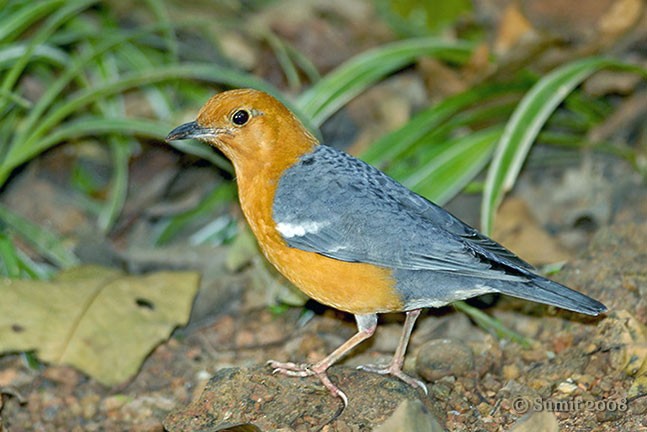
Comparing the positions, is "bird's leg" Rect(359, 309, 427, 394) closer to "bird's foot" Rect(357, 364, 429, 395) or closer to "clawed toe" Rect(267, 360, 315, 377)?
"bird's foot" Rect(357, 364, 429, 395)

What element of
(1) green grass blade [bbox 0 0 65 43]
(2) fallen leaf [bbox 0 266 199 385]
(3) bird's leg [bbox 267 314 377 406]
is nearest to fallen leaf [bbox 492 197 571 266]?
(3) bird's leg [bbox 267 314 377 406]

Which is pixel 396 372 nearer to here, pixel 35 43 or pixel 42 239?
pixel 42 239

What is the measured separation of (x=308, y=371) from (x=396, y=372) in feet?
1.40

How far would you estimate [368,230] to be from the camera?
4.47m

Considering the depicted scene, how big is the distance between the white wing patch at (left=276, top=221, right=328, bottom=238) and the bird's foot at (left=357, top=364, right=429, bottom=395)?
0.71 meters

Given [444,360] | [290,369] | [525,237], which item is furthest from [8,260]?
[525,237]

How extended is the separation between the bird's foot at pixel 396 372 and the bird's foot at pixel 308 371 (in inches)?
8.4

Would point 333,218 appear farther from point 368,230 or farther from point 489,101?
point 489,101

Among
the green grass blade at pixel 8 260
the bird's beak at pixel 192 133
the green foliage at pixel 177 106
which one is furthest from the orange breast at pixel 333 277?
the green grass blade at pixel 8 260

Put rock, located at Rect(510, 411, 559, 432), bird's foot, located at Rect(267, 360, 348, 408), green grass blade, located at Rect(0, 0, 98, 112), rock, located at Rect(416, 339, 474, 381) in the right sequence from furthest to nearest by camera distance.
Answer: green grass blade, located at Rect(0, 0, 98, 112) → rock, located at Rect(416, 339, 474, 381) → bird's foot, located at Rect(267, 360, 348, 408) → rock, located at Rect(510, 411, 559, 432)

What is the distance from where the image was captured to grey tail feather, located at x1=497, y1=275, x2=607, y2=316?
4281 millimetres

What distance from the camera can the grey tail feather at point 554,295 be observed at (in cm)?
428

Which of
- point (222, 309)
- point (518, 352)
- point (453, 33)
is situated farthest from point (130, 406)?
point (453, 33)

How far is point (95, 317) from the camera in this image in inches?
212
